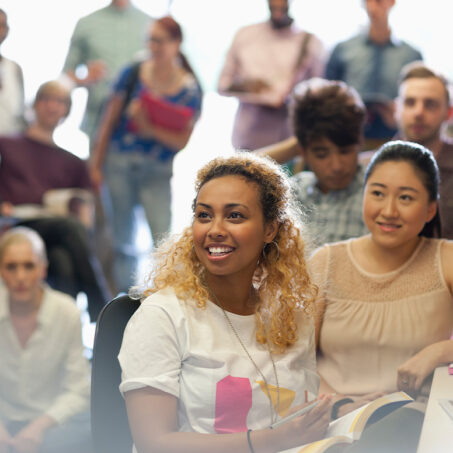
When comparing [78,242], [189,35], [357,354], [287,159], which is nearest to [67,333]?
[78,242]

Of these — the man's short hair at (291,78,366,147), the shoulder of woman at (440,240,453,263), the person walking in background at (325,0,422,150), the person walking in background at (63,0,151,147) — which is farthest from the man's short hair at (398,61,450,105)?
the person walking in background at (63,0,151,147)

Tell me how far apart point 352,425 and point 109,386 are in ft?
1.52

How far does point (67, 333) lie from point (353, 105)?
1.30m

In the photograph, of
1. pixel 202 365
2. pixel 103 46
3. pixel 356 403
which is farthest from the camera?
pixel 103 46

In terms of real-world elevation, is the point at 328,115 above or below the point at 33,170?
above

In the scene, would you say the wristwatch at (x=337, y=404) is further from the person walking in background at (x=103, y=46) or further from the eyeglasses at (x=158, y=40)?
the person walking in background at (x=103, y=46)

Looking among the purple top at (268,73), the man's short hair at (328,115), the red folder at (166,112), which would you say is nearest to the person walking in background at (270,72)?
the purple top at (268,73)

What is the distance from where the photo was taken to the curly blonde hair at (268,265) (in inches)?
60.1

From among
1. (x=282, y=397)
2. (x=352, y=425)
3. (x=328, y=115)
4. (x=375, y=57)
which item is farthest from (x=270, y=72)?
(x=352, y=425)

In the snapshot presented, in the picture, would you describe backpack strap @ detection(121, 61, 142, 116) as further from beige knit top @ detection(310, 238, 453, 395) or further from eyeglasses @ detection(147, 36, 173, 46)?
beige knit top @ detection(310, 238, 453, 395)

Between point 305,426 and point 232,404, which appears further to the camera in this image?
point 232,404

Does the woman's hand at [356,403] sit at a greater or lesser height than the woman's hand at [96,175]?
lesser

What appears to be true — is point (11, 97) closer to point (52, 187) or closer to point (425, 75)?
point (52, 187)

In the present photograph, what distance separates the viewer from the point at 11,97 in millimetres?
3602
